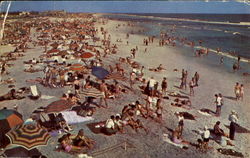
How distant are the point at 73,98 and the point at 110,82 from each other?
510cm

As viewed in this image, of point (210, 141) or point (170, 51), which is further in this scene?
point (170, 51)

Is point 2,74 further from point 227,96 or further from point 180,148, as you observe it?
point 227,96

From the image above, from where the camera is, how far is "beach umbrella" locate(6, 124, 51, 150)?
9219 mm

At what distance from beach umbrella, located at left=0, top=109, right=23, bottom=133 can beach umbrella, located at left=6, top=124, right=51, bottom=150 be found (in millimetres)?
1435

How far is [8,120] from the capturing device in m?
10.8

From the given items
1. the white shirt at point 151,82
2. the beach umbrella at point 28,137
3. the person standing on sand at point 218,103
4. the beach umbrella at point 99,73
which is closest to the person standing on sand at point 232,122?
the person standing on sand at point 218,103

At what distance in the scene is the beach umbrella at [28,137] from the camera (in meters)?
9.22

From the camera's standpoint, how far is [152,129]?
1363 centimetres

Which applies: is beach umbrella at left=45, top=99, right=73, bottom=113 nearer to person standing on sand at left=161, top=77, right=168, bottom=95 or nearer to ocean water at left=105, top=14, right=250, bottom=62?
person standing on sand at left=161, top=77, right=168, bottom=95

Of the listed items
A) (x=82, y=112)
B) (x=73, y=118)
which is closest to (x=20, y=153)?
(x=73, y=118)

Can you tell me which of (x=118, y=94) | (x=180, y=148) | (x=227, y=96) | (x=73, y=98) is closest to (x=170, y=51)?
(x=227, y=96)

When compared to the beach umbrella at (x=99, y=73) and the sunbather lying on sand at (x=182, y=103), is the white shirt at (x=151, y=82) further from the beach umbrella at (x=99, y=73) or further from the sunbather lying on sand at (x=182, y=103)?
the beach umbrella at (x=99, y=73)

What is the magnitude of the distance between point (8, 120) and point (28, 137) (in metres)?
2.17

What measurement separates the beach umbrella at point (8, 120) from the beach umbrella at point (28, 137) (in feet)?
4.71
